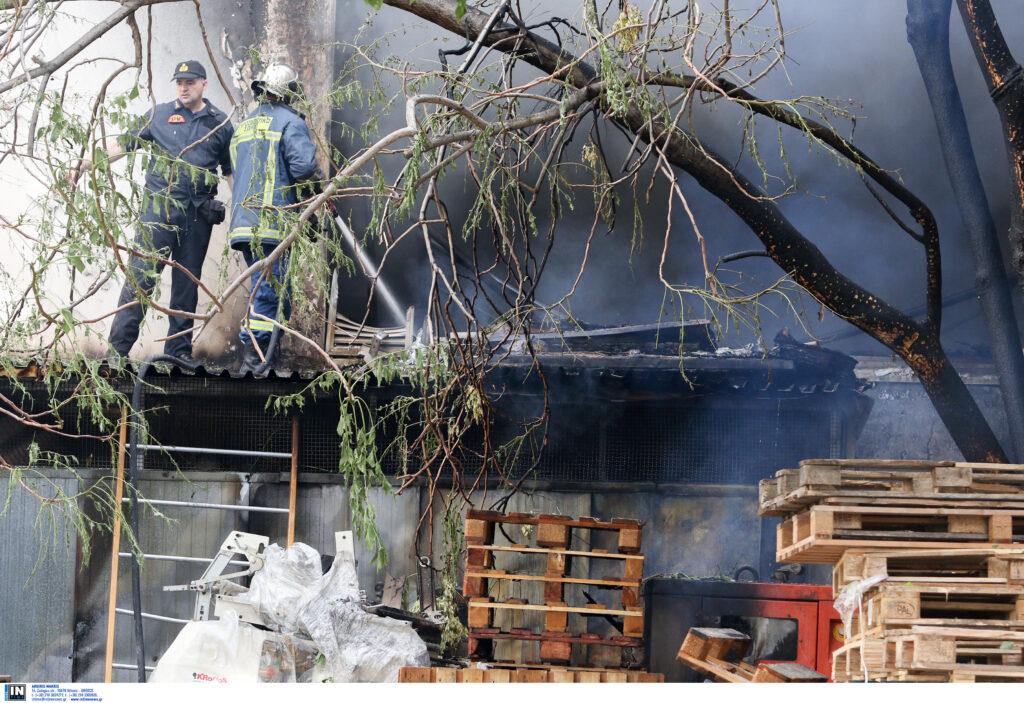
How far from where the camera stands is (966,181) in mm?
7617

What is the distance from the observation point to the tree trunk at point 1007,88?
7.12m

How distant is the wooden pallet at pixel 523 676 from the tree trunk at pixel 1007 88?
371 centimetres

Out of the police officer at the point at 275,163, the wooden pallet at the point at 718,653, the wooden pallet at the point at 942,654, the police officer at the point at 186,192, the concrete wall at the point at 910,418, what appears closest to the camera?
the wooden pallet at the point at 942,654

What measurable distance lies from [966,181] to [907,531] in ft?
10.1

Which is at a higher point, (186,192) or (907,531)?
(186,192)

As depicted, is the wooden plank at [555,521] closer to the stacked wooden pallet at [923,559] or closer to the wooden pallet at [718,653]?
the wooden pallet at [718,653]

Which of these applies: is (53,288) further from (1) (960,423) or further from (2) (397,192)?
(1) (960,423)

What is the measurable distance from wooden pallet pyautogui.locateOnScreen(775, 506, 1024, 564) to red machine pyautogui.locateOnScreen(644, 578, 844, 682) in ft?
4.85

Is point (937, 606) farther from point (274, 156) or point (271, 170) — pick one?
point (274, 156)

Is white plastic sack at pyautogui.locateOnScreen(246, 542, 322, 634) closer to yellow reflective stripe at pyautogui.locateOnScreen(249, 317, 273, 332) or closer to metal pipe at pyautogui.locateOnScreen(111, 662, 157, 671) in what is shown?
metal pipe at pyautogui.locateOnScreen(111, 662, 157, 671)

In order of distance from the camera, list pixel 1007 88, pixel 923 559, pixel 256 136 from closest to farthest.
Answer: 1. pixel 923 559
2. pixel 1007 88
3. pixel 256 136

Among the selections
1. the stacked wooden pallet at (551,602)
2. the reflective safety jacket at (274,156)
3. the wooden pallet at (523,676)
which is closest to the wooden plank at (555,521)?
the stacked wooden pallet at (551,602)

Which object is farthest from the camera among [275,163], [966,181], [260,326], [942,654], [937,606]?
[260,326]

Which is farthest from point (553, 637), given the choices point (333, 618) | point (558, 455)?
point (558, 455)
